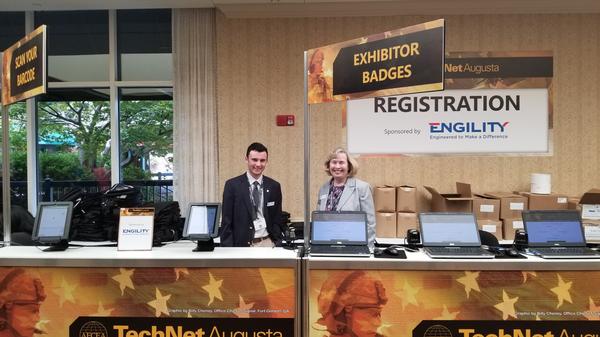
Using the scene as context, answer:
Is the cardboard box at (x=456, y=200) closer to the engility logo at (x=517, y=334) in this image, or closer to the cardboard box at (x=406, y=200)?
the cardboard box at (x=406, y=200)

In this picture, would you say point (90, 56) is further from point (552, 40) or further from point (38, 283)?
point (552, 40)

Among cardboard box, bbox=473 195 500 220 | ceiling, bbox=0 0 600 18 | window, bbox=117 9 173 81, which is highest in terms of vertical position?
ceiling, bbox=0 0 600 18

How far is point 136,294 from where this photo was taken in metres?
2.04

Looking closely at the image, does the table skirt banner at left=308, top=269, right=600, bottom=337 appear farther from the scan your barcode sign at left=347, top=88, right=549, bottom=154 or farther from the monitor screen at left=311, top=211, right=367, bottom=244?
the scan your barcode sign at left=347, top=88, right=549, bottom=154

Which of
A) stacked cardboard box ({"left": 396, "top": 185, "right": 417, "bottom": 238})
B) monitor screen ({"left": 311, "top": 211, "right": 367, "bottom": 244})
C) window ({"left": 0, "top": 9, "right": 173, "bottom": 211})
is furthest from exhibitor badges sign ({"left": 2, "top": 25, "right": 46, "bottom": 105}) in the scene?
stacked cardboard box ({"left": 396, "top": 185, "right": 417, "bottom": 238})

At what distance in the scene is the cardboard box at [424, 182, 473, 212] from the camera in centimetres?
434

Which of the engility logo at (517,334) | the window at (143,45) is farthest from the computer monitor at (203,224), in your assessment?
the window at (143,45)

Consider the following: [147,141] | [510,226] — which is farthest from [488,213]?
[147,141]

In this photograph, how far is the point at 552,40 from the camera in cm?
479

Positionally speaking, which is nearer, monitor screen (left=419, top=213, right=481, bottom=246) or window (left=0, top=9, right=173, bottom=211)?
monitor screen (left=419, top=213, right=481, bottom=246)

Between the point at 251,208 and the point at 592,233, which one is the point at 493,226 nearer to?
the point at 592,233

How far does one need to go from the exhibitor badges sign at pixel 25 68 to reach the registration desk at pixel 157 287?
3.08 ft

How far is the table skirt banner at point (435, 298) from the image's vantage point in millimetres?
1939

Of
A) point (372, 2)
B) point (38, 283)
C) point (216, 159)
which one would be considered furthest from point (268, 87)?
point (38, 283)
